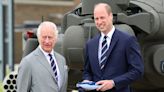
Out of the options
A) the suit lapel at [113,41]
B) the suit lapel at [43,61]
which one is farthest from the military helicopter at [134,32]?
the suit lapel at [43,61]

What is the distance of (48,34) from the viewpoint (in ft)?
18.7

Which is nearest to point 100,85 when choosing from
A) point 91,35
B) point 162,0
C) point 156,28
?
point 91,35

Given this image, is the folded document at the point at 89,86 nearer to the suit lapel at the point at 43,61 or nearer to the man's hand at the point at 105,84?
the man's hand at the point at 105,84

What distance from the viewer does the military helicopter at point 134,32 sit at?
7055 millimetres

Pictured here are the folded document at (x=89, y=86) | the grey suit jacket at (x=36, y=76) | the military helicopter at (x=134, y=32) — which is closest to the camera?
the folded document at (x=89, y=86)

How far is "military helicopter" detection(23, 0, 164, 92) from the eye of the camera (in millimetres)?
7055

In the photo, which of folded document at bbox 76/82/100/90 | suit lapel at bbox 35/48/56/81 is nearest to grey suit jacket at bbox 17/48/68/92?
suit lapel at bbox 35/48/56/81

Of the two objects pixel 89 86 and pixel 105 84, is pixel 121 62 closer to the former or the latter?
pixel 105 84

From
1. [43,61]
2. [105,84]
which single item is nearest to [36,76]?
[43,61]

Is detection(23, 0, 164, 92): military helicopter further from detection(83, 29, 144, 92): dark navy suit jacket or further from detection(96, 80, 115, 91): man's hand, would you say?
detection(96, 80, 115, 91): man's hand

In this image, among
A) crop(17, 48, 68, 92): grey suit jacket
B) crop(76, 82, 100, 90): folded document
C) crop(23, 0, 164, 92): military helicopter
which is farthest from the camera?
crop(23, 0, 164, 92): military helicopter

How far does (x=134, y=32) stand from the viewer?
7250 mm

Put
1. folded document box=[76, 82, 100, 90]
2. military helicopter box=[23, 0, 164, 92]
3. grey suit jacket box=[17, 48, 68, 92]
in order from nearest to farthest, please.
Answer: folded document box=[76, 82, 100, 90] → grey suit jacket box=[17, 48, 68, 92] → military helicopter box=[23, 0, 164, 92]

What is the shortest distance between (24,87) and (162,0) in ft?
9.41
